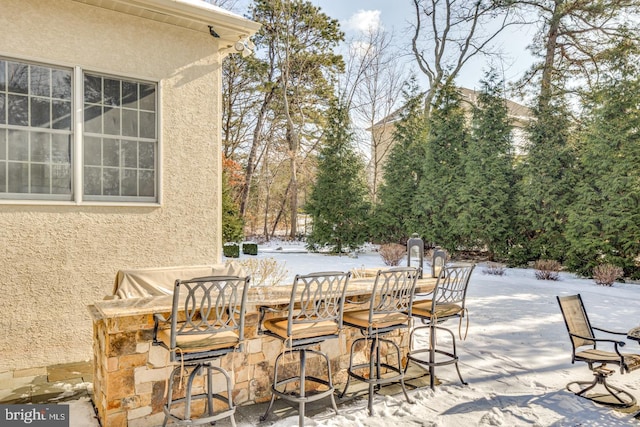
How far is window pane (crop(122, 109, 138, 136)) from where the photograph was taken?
555 centimetres

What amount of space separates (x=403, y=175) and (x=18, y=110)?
1295cm

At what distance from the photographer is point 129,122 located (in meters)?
5.60

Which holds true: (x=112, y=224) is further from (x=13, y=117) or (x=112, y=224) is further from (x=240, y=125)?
(x=240, y=125)

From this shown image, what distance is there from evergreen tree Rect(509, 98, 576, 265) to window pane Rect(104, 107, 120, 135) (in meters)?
10.7

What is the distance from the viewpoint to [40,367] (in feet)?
15.9

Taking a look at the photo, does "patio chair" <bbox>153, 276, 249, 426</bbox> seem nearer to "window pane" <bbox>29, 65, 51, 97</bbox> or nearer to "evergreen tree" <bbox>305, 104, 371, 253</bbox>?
"window pane" <bbox>29, 65, 51, 97</bbox>

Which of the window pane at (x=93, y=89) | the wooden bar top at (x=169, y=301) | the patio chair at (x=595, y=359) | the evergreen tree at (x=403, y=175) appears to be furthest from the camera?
the evergreen tree at (x=403, y=175)

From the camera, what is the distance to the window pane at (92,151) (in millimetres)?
5305

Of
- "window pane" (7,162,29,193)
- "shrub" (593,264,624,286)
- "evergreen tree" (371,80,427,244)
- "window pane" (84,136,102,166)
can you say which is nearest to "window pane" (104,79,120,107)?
"window pane" (84,136,102,166)

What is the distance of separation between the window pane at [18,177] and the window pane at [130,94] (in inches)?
55.0

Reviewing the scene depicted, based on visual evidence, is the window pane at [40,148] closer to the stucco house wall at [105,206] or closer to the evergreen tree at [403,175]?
the stucco house wall at [105,206]

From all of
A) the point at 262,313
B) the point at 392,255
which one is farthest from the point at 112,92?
the point at 392,255

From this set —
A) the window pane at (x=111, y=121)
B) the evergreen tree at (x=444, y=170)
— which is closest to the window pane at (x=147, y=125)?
the window pane at (x=111, y=121)

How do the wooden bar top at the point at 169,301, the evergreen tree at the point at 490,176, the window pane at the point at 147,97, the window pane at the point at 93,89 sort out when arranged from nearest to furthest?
the wooden bar top at the point at 169,301, the window pane at the point at 93,89, the window pane at the point at 147,97, the evergreen tree at the point at 490,176
